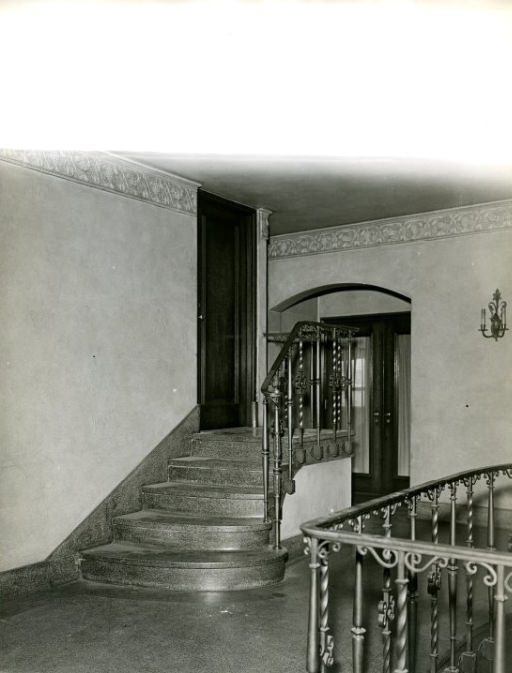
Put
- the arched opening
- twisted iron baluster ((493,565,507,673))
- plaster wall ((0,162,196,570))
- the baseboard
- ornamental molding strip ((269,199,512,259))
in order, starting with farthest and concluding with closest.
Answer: the arched opening
ornamental molding strip ((269,199,512,259))
plaster wall ((0,162,196,570))
the baseboard
twisted iron baluster ((493,565,507,673))

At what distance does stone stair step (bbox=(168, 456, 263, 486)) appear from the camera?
5.51 meters

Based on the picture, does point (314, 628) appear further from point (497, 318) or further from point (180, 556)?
point (497, 318)

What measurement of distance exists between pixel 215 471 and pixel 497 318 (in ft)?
10.8

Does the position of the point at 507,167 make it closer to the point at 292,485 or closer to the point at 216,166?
the point at 216,166

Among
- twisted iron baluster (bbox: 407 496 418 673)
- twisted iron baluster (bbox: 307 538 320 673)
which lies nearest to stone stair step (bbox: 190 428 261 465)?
twisted iron baluster (bbox: 407 496 418 673)

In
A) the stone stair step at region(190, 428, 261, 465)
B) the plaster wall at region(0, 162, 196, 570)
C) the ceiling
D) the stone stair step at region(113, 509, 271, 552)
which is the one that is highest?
the ceiling

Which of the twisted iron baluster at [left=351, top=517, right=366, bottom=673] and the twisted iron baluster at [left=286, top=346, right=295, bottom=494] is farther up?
the twisted iron baluster at [left=286, top=346, right=295, bottom=494]

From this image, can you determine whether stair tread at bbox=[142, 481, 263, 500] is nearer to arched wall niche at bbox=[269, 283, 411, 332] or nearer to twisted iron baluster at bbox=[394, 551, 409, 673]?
twisted iron baluster at bbox=[394, 551, 409, 673]

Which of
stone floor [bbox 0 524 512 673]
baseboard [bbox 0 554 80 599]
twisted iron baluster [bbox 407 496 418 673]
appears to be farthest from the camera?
baseboard [bbox 0 554 80 599]

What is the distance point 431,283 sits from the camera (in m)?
7.41

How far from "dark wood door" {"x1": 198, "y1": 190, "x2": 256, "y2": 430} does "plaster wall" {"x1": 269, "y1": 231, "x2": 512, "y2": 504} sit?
1.60 metres

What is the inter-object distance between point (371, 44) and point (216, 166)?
2.53m

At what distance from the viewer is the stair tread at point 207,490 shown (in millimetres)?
5277

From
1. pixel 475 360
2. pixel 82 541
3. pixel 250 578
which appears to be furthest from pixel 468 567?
pixel 475 360
